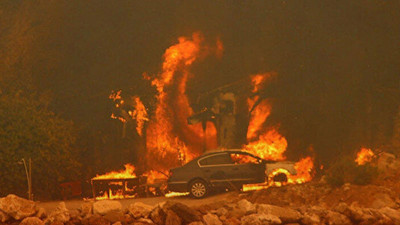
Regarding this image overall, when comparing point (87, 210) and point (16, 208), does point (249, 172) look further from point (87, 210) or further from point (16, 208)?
point (16, 208)

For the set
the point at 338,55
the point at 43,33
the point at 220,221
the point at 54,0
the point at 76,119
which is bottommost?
the point at 220,221

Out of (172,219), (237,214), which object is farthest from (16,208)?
(237,214)

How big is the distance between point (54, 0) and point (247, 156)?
518 inches

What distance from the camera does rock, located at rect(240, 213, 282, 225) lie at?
11016mm

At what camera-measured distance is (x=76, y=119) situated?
24391mm

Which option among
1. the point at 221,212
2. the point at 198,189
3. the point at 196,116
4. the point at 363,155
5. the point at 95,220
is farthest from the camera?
the point at 196,116

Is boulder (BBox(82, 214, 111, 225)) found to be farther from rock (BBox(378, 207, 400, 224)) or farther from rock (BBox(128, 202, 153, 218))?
rock (BBox(378, 207, 400, 224))

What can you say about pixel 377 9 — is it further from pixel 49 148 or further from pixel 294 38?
pixel 49 148

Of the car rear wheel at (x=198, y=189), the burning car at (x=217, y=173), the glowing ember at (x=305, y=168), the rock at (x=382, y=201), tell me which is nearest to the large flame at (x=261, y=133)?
the glowing ember at (x=305, y=168)

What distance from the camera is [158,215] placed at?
11281 mm

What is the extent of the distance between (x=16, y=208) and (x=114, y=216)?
1958 mm

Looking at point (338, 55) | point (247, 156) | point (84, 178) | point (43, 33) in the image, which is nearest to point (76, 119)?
point (84, 178)

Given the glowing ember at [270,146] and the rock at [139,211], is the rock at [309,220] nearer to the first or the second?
the rock at [139,211]

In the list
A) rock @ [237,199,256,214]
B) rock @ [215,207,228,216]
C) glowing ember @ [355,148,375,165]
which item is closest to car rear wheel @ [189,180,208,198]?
rock @ [237,199,256,214]
